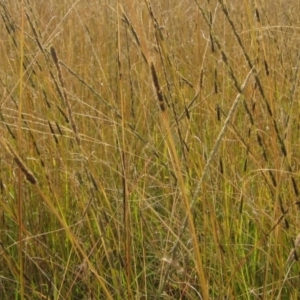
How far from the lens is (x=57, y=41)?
9.36 ft

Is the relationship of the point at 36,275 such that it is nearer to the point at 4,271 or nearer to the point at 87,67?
the point at 4,271

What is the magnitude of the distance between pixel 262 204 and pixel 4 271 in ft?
1.93

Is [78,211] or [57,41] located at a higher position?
[57,41]

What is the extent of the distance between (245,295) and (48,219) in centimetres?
52

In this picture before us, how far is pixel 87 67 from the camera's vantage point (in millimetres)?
2346

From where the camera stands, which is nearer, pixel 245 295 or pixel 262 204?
pixel 245 295

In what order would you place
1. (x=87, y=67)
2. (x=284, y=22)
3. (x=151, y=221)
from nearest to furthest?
(x=151, y=221), (x=87, y=67), (x=284, y=22)

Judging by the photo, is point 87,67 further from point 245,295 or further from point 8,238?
point 245,295

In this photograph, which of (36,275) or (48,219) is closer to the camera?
(36,275)

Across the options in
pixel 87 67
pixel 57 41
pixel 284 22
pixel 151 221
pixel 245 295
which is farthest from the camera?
pixel 57 41

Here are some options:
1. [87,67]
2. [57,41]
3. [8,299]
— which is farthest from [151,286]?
[57,41]

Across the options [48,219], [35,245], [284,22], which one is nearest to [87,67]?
[284,22]

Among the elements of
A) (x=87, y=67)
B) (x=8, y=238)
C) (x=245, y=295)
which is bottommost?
(x=245, y=295)

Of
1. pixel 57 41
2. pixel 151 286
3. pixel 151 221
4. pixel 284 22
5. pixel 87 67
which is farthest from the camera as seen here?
pixel 57 41
